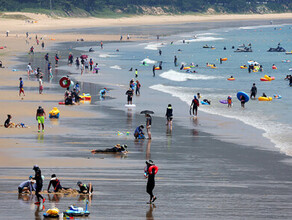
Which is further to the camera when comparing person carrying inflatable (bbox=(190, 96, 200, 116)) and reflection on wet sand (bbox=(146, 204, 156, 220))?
person carrying inflatable (bbox=(190, 96, 200, 116))

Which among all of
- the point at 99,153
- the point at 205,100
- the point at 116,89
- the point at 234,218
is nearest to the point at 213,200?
the point at 234,218

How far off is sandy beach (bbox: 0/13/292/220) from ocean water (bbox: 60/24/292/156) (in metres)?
3.59

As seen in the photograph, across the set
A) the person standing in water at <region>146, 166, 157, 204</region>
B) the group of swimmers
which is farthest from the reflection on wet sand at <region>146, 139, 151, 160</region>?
the person standing in water at <region>146, 166, 157, 204</region>

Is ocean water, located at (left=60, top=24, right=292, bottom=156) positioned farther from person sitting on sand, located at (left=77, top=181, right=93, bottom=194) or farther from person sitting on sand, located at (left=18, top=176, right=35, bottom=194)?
person sitting on sand, located at (left=18, top=176, right=35, bottom=194)

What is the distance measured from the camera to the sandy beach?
21.0 meters

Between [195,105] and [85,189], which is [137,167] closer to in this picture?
[85,189]

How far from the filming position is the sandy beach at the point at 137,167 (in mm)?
21016

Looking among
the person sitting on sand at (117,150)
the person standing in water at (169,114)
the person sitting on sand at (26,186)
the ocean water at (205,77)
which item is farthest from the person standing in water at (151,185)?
the person standing in water at (169,114)

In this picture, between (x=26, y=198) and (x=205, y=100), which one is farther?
(x=205, y=100)

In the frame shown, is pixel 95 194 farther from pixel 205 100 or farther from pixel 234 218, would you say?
pixel 205 100

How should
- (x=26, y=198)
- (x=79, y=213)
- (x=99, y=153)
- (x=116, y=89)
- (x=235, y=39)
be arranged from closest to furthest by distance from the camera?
1. (x=79, y=213)
2. (x=26, y=198)
3. (x=99, y=153)
4. (x=116, y=89)
5. (x=235, y=39)

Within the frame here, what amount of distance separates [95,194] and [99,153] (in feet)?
25.3

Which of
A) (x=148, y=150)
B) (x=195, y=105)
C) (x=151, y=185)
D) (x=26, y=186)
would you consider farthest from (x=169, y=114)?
(x=26, y=186)

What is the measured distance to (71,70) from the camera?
75250mm
